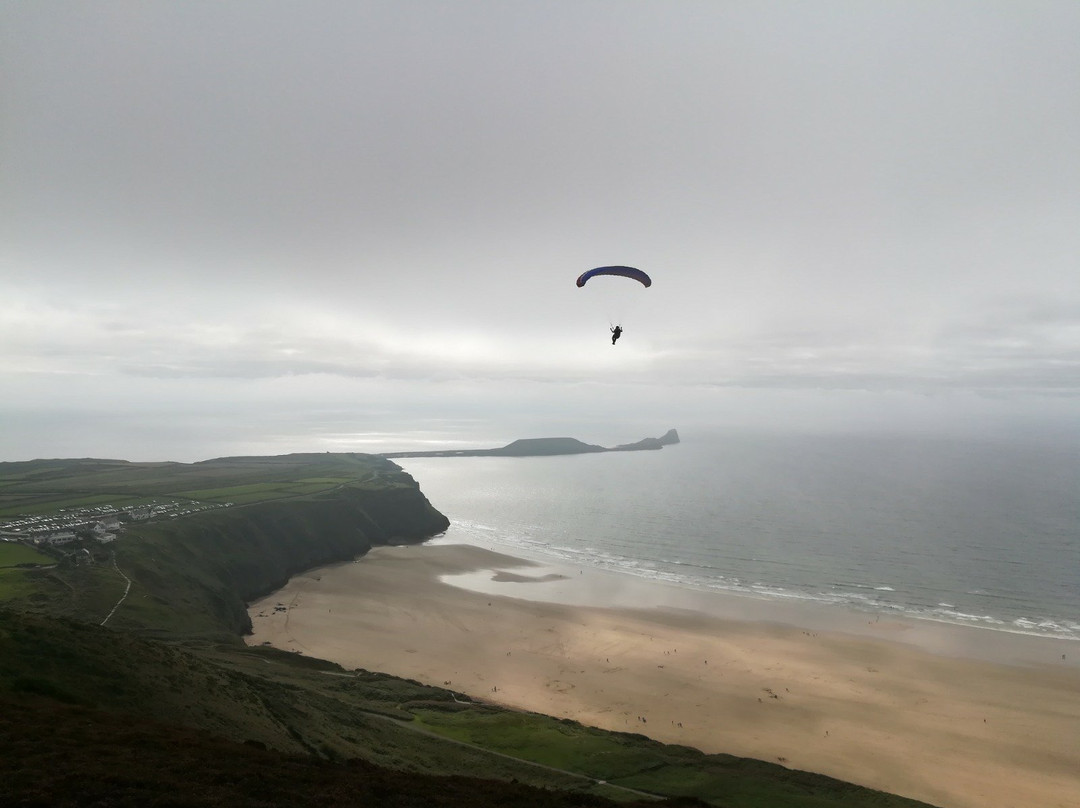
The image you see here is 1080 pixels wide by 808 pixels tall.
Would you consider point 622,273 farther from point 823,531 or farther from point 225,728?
point 823,531

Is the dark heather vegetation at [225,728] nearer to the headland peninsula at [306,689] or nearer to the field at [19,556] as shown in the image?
the headland peninsula at [306,689]

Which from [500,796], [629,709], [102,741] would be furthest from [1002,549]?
[102,741]

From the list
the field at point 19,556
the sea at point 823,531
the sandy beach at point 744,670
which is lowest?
the sandy beach at point 744,670

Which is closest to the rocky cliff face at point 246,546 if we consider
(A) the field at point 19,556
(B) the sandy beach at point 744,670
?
(B) the sandy beach at point 744,670

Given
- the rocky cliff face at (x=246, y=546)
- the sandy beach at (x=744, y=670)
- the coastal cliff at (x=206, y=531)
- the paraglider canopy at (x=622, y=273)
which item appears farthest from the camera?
the rocky cliff face at (x=246, y=546)

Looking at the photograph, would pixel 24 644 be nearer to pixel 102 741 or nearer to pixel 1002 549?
pixel 102 741
